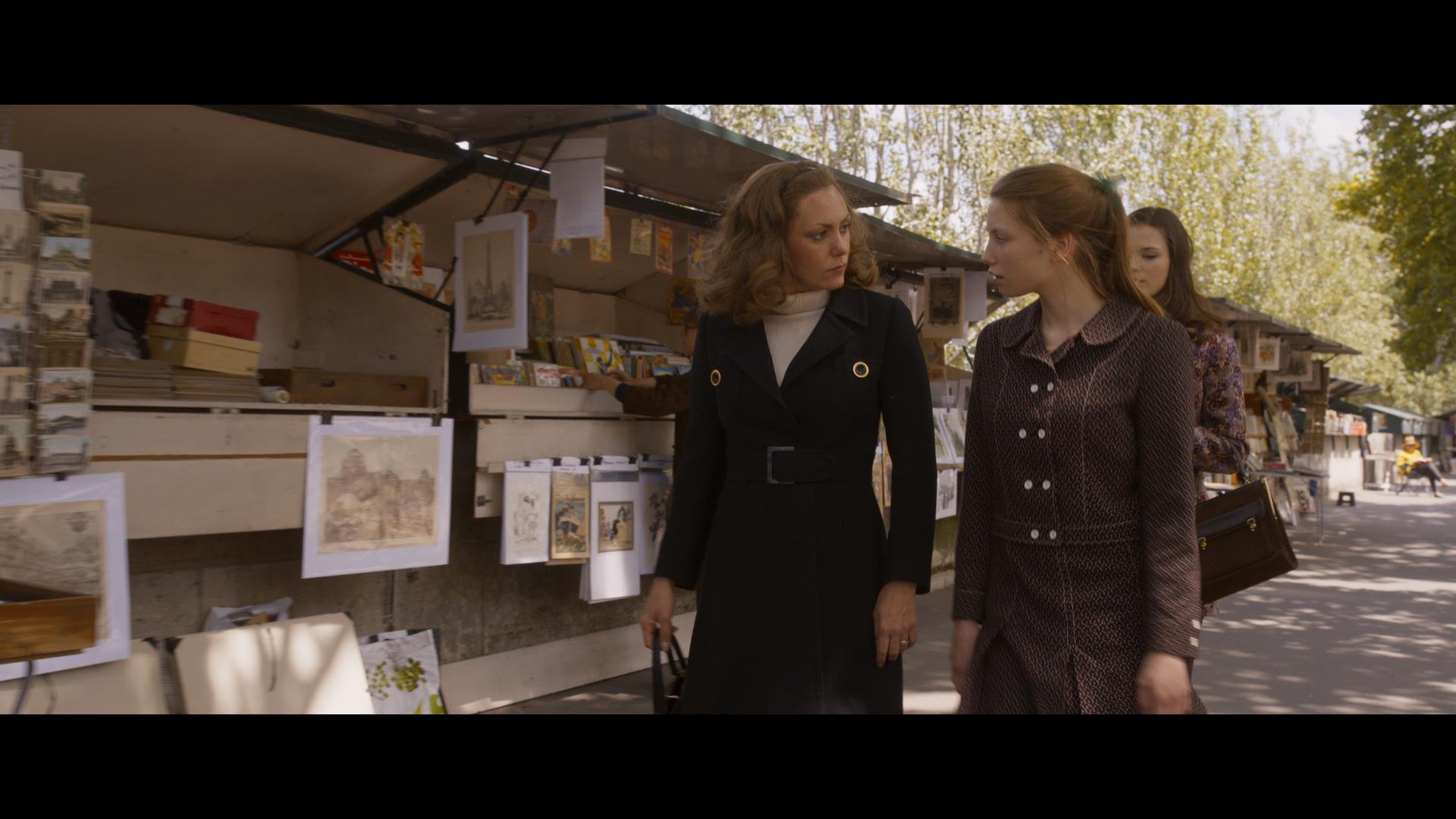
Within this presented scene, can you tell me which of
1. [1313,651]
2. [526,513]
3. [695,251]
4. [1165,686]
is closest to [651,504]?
[526,513]

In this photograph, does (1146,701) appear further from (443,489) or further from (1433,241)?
(1433,241)

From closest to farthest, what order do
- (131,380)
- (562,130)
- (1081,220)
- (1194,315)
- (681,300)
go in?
1. (1081,220)
2. (1194,315)
3. (131,380)
4. (562,130)
5. (681,300)

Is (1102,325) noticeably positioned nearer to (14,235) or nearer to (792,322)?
(792,322)

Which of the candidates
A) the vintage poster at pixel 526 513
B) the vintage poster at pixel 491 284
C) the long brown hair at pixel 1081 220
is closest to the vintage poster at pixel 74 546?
the vintage poster at pixel 491 284

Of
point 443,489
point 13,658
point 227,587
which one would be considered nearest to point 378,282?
point 443,489

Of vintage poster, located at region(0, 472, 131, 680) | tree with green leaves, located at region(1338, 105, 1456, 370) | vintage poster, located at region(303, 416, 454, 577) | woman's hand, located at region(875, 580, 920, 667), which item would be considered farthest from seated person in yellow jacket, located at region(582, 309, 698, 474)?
tree with green leaves, located at region(1338, 105, 1456, 370)

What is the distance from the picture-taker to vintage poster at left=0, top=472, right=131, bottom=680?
3.66 m

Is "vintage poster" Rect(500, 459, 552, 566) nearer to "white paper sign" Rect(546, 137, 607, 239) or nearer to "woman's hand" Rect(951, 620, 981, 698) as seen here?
"white paper sign" Rect(546, 137, 607, 239)

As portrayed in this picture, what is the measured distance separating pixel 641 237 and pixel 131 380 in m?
3.01

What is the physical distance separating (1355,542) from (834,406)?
1807cm

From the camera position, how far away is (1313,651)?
28.1 ft

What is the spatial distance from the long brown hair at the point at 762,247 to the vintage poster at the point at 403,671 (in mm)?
2997

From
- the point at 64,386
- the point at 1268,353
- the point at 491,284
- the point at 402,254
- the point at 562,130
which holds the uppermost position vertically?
the point at 1268,353

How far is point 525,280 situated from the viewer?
5.39m
